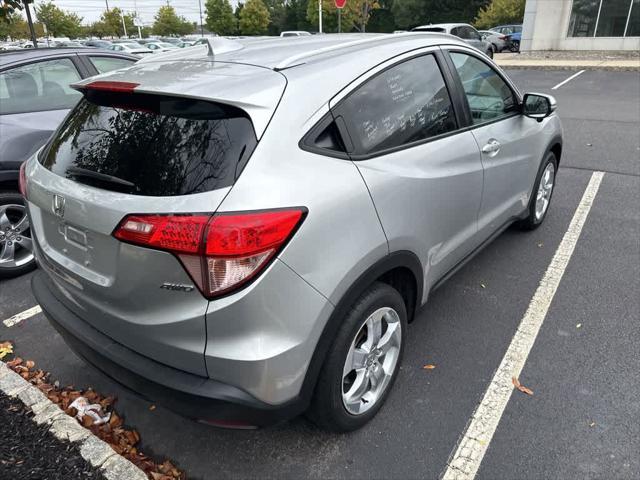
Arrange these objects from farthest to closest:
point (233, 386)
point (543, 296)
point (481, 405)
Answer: point (543, 296) < point (481, 405) < point (233, 386)

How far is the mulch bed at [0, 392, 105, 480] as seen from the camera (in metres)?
2.16

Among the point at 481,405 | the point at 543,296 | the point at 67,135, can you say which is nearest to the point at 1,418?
the point at 67,135

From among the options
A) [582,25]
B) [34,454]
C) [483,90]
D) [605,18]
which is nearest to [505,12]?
[582,25]

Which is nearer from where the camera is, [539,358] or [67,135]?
[67,135]

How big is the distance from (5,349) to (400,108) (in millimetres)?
2905

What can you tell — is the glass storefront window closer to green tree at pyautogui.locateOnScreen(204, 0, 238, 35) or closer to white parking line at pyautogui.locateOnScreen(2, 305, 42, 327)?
white parking line at pyautogui.locateOnScreen(2, 305, 42, 327)

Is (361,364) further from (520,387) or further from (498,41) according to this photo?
(498,41)

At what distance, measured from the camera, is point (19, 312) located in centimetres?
355

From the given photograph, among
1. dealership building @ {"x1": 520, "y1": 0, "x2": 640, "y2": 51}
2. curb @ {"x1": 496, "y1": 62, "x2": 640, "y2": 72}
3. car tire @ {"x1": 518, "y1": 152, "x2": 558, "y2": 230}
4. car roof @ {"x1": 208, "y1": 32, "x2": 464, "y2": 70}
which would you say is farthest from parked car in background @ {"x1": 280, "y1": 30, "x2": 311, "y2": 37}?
dealership building @ {"x1": 520, "y1": 0, "x2": 640, "y2": 51}

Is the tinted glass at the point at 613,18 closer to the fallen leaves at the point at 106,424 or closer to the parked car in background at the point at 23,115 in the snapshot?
the parked car in background at the point at 23,115

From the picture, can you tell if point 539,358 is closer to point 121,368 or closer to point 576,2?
point 121,368

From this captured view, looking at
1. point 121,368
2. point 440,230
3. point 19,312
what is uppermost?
point 440,230

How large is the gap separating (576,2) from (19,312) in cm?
2209

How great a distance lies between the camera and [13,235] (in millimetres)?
3908
